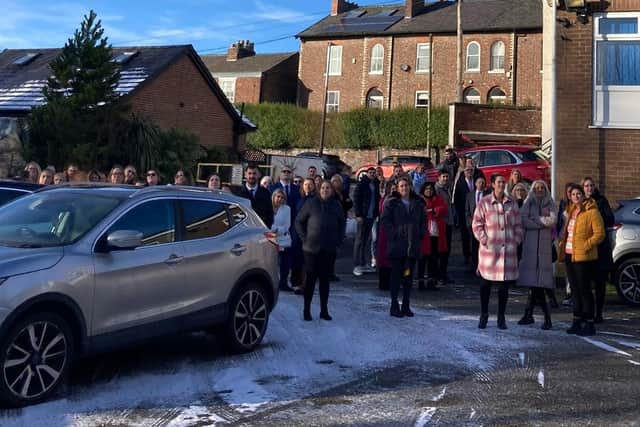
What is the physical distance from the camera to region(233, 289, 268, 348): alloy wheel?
7.94m

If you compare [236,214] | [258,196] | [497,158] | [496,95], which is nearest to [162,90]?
[497,158]

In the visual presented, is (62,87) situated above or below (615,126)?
above

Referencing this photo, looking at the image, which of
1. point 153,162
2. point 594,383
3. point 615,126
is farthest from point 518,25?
point 594,383

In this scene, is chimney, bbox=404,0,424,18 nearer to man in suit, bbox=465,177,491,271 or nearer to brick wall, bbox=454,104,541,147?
brick wall, bbox=454,104,541,147

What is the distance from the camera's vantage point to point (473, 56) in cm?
4775

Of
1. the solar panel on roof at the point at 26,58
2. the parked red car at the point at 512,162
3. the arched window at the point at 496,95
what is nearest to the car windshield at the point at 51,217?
the parked red car at the point at 512,162

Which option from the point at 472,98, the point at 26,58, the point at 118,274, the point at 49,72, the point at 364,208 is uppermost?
the point at 472,98

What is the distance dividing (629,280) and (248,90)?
45.8m

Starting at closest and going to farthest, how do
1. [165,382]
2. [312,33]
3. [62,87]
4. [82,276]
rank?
[82,276] → [165,382] → [62,87] → [312,33]

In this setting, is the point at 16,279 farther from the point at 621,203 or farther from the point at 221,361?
the point at 621,203

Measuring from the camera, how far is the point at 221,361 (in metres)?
7.62

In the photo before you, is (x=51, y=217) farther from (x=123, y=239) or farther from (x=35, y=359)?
(x=35, y=359)

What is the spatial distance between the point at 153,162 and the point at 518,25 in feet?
95.6

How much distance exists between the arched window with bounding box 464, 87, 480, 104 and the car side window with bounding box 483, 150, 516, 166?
26.8 metres
